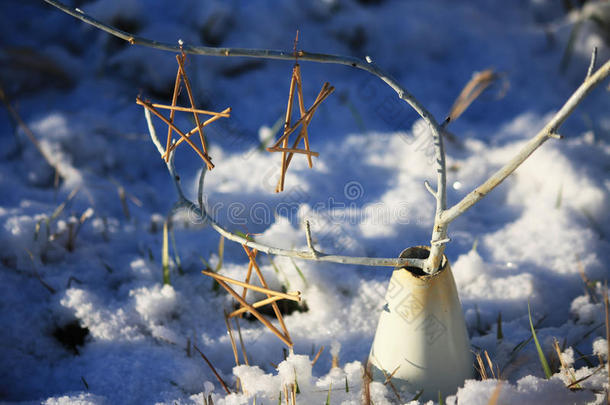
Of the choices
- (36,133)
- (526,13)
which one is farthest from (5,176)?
(526,13)

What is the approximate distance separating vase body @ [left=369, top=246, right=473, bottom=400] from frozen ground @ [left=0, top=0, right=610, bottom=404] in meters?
0.06

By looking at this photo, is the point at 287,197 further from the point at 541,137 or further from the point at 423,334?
the point at 541,137

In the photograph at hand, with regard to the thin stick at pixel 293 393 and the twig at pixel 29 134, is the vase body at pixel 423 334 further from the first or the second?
the twig at pixel 29 134

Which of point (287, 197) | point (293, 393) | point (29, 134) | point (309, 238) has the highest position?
point (29, 134)

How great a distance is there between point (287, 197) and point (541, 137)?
3.14 feet

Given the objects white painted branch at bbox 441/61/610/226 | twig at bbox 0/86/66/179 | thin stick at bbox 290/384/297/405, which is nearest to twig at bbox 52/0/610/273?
white painted branch at bbox 441/61/610/226

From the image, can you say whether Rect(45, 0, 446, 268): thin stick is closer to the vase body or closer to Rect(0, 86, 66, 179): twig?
the vase body

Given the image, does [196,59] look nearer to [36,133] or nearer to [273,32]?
[273,32]

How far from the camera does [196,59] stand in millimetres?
1891

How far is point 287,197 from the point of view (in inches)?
58.8

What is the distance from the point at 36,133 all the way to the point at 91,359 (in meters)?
0.97

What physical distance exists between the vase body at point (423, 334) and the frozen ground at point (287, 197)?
0.06m

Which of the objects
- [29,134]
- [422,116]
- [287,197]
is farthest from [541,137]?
[29,134]

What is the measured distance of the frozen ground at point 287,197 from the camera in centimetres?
100
